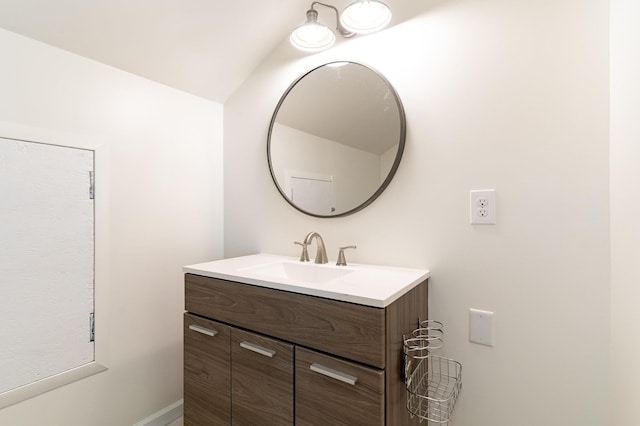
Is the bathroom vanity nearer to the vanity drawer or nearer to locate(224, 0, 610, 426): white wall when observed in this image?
the vanity drawer

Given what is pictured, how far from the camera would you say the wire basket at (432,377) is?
1.13 meters

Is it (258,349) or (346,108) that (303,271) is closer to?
(258,349)

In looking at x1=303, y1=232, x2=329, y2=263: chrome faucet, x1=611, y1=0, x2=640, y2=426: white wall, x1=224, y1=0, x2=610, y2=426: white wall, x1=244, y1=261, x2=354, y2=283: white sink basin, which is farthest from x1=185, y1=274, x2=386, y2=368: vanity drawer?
x1=611, y1=0, x2=640, y2=426: white wall

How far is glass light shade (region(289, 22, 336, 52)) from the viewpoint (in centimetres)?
146

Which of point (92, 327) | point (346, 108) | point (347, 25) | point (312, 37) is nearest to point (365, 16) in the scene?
point (347, 25)

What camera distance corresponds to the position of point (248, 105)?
1885 mm

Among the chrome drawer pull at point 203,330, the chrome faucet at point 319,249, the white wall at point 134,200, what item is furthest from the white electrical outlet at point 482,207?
the white wall at point 134,200

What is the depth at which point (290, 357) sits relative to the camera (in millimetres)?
1057

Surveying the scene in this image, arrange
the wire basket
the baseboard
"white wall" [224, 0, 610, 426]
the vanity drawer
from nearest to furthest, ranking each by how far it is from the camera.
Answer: the vanity drawer, "white wall" [224, 0, 610, 426], the wire basket, the baseboard

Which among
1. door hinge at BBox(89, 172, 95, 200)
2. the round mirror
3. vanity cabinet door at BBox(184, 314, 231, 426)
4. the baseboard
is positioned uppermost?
the round mirror

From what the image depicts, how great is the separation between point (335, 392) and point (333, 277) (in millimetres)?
509

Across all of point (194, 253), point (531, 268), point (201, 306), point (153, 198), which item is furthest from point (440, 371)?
point (153, 198)

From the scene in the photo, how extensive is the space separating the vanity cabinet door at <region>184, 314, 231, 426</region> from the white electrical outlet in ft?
3.53

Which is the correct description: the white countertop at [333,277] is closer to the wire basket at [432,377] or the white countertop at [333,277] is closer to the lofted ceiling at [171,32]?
the wire basket at [432,377]
